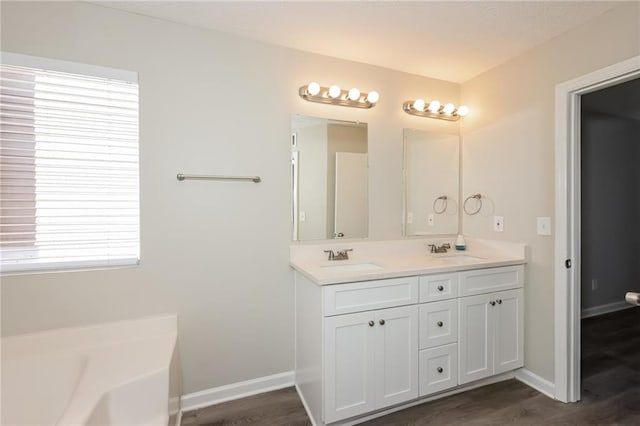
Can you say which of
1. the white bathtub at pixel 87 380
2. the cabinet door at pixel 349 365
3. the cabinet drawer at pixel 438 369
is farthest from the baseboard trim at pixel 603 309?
the white bathtub at pixel 87 380

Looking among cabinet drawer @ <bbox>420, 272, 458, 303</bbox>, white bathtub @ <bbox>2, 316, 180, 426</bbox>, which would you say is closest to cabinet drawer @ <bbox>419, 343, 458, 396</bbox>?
cabinet drawer @ <bbox>420, 272, 458, 303</bbox>

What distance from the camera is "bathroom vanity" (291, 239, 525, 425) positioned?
161 cm

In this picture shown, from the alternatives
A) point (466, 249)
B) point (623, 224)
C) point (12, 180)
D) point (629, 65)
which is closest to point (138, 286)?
point (12, 180)

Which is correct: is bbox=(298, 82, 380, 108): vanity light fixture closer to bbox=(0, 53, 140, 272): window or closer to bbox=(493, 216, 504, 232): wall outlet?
bbox=(0, 53, 140, 272): window

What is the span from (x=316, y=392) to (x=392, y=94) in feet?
7.21

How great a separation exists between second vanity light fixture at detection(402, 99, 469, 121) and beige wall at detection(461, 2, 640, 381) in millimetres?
149

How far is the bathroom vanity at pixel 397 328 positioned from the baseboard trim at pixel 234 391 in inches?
4.5

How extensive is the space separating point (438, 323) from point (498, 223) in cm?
101

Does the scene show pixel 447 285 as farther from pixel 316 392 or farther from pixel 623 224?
pixel 623 224

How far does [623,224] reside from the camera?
347cm

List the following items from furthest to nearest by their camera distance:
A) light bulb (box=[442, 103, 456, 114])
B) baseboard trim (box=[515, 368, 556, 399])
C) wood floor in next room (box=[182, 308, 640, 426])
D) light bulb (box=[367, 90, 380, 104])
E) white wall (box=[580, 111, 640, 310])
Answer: white wall (box=[580, 111, 640, 310]) < light bulb (box=[442, 103, 456, 114]) < light bulb (box=[367, 90, 380, 104]) < baseboard trim (box=[515, 368, 556, 399]) < wood floor in next room (box=[182, 308, 640, 426])

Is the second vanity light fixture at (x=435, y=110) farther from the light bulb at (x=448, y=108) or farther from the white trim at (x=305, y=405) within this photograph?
the white trim at (x=305, y=405)

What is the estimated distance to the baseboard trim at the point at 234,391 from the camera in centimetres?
184

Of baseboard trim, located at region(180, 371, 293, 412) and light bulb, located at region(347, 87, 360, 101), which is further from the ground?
light bulb, located at region(347, 87, 360, 101)
